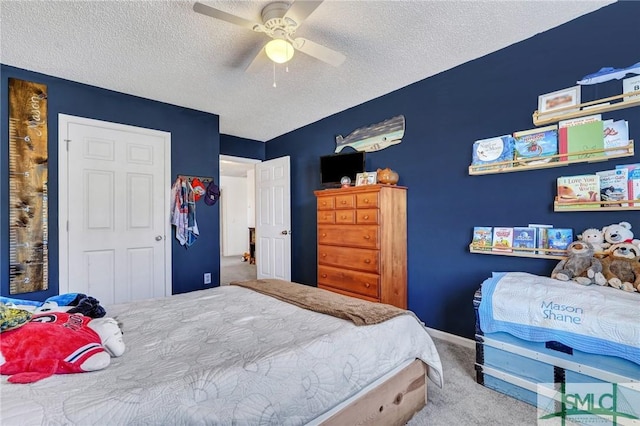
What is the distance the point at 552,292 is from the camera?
173cm

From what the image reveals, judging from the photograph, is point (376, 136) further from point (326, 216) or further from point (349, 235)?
point (349, 235)

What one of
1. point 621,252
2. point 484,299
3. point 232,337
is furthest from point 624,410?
point 232,337

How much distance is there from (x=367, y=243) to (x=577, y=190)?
5.39ft

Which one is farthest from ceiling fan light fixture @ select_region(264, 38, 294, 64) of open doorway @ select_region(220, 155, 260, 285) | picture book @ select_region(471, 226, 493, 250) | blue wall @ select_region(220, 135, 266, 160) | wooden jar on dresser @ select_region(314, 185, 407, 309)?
open doorway @ select_region(220, 155, 260, 285)

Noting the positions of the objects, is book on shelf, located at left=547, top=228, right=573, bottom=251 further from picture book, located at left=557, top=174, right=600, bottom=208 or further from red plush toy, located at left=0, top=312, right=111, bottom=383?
red plush toy, located at left=0, top=312, right=111, bottom=383

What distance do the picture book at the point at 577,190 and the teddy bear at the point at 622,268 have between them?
33 centimetres

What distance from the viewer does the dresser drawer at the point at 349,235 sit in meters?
2.86

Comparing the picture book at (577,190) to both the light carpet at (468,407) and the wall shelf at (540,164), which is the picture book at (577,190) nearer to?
the wall shelf at (540,164)

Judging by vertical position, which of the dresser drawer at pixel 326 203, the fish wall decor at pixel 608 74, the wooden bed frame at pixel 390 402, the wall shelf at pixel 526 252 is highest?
the fish wall decor at pixel 608 74

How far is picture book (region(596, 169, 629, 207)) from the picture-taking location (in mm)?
1896

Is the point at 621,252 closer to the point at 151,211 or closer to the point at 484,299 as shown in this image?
the point at 484,299

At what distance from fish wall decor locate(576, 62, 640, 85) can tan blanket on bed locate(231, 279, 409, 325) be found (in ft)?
6.80

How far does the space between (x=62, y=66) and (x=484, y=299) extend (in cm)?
405

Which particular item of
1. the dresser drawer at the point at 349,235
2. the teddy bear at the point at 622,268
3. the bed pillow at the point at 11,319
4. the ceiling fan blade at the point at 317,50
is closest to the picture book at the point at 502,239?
the teddy bear at the point at 622,268
